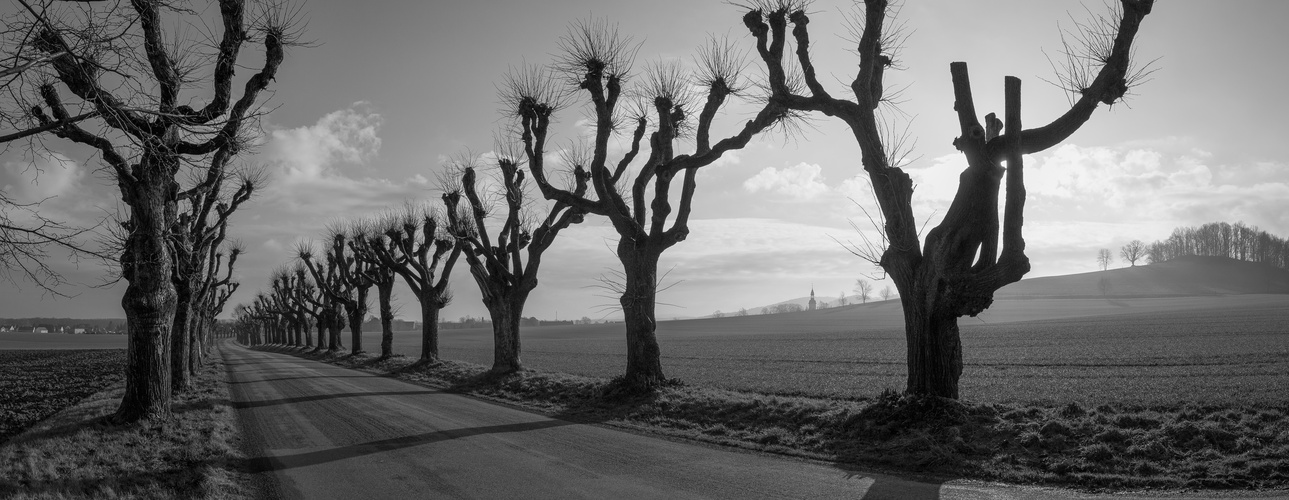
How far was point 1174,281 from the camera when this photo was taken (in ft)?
405

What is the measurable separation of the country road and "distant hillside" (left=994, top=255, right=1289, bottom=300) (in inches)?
4859

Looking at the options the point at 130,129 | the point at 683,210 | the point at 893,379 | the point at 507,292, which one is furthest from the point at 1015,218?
the point at 507,292

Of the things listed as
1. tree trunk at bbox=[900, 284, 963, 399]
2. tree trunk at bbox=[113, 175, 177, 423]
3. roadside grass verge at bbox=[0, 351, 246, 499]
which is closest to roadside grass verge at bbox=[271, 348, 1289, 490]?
tree trunk at bbox=[900, 284, 963, 399]

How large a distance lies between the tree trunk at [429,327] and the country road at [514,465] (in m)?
16.1

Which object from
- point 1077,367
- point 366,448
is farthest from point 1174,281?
point 366,448

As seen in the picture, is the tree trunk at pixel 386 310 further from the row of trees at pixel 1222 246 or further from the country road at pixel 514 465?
the row of trees at pixel 1222 246

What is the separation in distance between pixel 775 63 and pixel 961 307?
225 inches

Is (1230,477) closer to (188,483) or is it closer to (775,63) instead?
(775,63)

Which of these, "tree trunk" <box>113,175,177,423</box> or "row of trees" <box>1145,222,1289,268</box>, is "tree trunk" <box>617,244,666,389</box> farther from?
"row of trees" <box>1145,222,1289,268</box>

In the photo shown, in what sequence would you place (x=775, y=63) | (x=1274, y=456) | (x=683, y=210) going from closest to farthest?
(x=1274, y=456) → (x=775, y=63) → (x=683, y=210)

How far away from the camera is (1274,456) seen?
716 centimetres

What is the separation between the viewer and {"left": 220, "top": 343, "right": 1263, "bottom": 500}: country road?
23.4 feet

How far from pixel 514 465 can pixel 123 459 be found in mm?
5563

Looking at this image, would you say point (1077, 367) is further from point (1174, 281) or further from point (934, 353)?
point (1174, 281)
